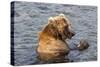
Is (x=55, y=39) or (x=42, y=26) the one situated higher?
(x=42, y=26)

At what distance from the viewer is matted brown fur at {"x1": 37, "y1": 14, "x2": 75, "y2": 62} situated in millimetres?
3162

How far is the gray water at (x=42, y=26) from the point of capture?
3.02m

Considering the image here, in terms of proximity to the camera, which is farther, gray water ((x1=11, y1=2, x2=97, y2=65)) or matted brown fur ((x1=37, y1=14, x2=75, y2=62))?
matted brown fur ((x1=37, y1=14, x2=75, y2=62))

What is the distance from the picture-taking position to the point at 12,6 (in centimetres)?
300

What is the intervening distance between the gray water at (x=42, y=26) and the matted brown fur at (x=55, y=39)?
7 cm

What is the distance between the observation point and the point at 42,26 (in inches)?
124

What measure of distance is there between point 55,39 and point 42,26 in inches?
10.5

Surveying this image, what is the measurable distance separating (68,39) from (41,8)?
60cm

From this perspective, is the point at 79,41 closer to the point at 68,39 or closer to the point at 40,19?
the point at 68,39

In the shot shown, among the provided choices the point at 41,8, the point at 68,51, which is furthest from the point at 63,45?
the point at 41,8

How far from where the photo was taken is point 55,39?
324 centimetres

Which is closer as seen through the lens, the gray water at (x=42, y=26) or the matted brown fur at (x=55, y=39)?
the gray water at (x=42, y=26)

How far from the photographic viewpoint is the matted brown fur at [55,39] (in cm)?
316

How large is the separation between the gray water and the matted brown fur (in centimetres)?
7
